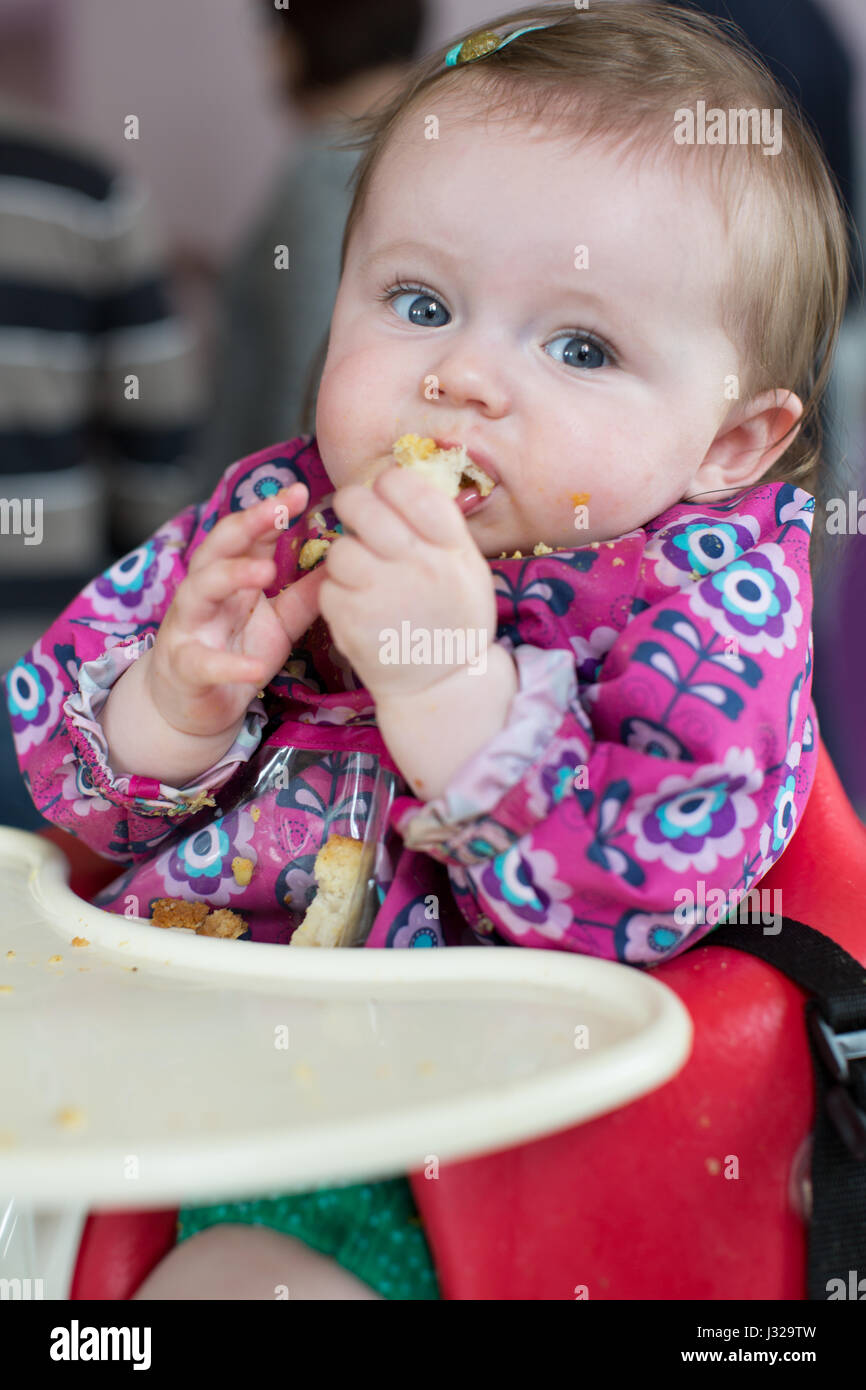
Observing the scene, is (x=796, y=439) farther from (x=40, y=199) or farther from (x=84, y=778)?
(x=40, y=199)

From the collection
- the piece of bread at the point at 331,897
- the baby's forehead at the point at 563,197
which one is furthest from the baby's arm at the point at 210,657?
the baby's forehead at the point at 563,197

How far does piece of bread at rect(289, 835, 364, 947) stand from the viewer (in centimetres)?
74

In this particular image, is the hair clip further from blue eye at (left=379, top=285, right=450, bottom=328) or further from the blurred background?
the blurred background

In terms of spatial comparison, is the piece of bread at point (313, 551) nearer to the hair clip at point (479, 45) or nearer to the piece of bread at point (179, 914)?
the piece of bread at point (179, 914)

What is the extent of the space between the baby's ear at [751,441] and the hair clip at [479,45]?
0.98 feet

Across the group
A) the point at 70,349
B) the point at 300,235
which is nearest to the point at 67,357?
the point at 70,349

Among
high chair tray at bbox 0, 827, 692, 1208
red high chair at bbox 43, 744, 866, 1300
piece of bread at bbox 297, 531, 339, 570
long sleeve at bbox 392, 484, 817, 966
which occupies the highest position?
piece of bread at bbox 297, 531, 339, 570

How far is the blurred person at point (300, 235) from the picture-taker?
160 cm

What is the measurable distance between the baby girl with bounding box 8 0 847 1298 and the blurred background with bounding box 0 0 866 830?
294 millimetres

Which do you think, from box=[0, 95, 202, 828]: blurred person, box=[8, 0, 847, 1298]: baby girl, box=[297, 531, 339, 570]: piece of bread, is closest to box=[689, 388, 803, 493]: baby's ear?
box=[8, 0, 847, 1298]: baby girl

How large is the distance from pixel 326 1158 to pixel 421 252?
0.55 metres

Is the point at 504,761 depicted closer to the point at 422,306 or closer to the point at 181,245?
the point at 422,306

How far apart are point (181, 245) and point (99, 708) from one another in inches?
105
